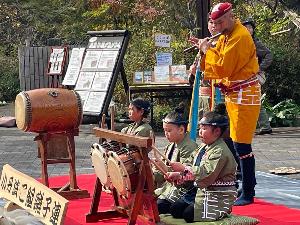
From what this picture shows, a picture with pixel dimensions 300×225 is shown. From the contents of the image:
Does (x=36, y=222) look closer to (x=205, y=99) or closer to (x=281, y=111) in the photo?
(x=205, y=99)

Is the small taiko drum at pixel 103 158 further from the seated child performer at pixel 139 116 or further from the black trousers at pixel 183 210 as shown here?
the seated child performer at pixel 139 116

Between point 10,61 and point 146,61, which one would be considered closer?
point 146,61

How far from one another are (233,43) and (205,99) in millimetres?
1403

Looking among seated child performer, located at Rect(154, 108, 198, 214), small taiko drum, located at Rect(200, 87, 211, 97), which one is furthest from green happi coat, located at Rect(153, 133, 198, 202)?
small taiko drum, located at Rect(200, 87, 211, 97)

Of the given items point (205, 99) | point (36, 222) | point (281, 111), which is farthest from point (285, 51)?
point (36, 222)

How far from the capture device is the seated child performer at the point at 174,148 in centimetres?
494

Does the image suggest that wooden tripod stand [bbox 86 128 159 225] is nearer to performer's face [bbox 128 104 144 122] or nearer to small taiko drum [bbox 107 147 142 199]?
small taiko drum [bbox 107 147 142 199]

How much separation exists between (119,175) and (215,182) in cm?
64

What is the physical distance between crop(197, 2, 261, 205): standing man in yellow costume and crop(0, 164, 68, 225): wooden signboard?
179cm

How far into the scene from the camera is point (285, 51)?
1227 cm

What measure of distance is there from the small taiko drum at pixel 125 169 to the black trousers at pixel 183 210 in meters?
0.46

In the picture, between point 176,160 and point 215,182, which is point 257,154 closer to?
point 176,160

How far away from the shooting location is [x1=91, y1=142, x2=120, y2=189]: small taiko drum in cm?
473

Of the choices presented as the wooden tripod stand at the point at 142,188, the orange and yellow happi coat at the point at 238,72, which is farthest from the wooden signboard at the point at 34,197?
the orange and yellow happi coat at the point at 238,72
